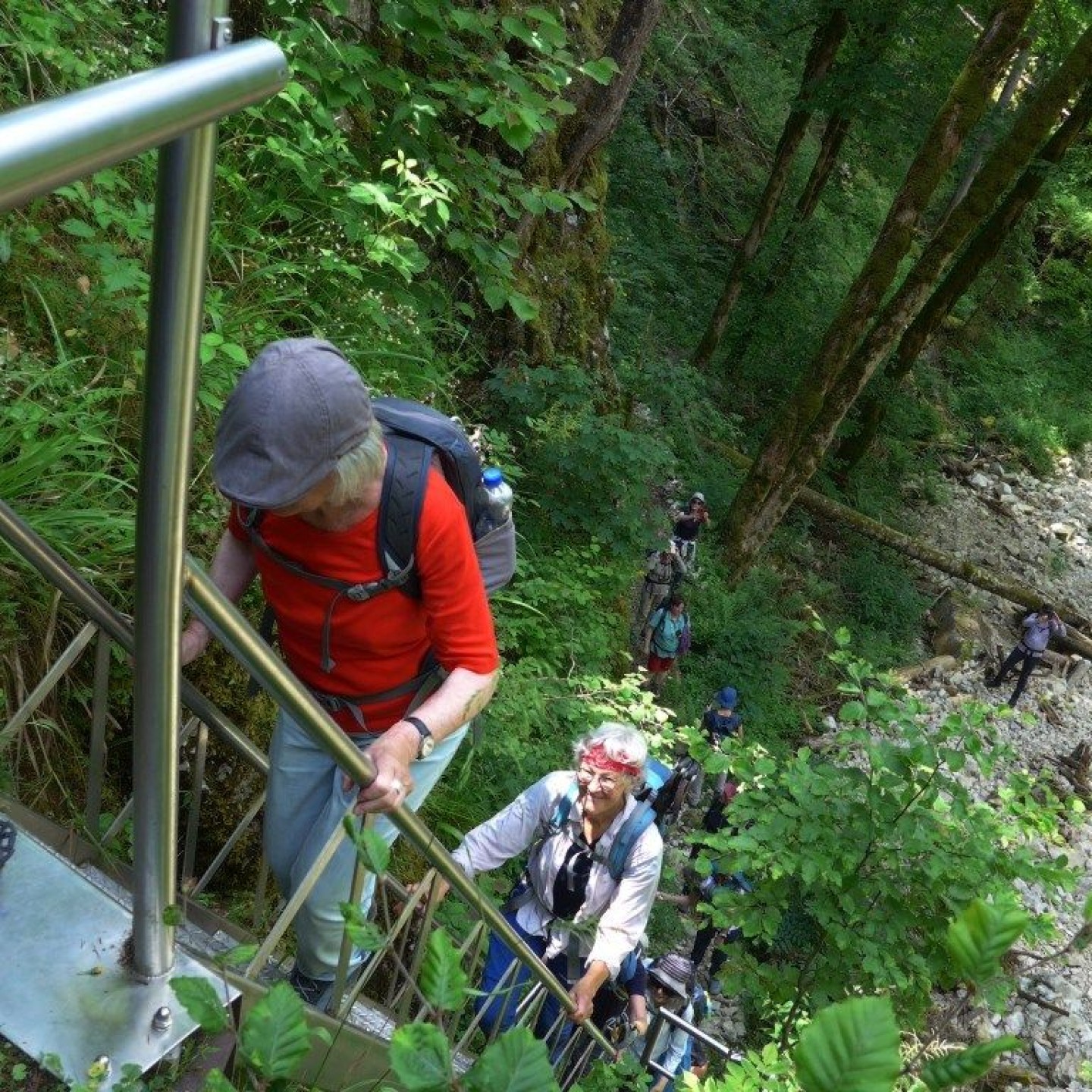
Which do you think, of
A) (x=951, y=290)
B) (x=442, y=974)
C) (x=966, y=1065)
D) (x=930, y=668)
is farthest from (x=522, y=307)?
(x=951, y=290)

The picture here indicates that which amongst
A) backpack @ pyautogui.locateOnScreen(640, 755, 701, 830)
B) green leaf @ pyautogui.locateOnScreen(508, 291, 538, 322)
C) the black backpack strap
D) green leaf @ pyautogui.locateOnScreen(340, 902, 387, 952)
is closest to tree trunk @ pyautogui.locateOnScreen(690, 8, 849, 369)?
green leaf @ pyautogui.locateOnScreen(508, 291, 538, 322)

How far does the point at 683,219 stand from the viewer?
655 inches

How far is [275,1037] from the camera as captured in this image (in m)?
0.95

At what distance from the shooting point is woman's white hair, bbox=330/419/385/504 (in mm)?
1818

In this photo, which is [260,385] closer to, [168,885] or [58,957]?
[168,885]

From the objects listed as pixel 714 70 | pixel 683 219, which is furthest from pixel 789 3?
pixel 714 70

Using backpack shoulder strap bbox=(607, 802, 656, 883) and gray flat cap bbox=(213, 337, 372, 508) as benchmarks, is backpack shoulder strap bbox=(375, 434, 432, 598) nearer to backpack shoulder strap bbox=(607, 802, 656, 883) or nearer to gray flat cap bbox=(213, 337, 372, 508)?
gray flat cap bbox=(213, 337, 372, 508)

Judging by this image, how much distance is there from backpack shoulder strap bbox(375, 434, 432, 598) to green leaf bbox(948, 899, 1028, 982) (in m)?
1.46

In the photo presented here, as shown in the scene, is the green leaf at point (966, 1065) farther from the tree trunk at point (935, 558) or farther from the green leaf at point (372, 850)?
the tree trunk at point (935, 558)

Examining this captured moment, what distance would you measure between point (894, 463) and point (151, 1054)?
56.3ft

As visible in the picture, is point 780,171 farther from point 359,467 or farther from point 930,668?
point 359,467

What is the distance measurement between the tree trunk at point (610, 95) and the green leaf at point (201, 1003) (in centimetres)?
785

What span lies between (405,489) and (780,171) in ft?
46.2

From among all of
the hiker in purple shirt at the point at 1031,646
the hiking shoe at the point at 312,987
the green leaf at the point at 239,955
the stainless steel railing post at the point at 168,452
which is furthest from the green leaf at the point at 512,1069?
the hiker in purple shirt at the point at 1031,646
